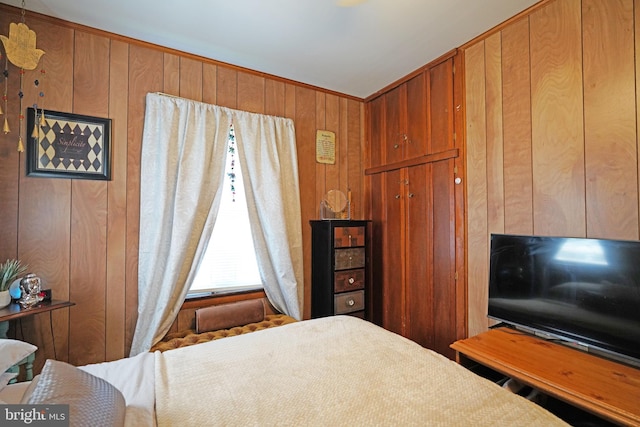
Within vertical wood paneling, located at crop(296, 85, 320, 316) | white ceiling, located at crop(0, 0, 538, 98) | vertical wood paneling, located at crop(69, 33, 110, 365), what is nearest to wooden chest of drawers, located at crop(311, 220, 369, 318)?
vertical wood paneling, located at crop(296, 85, 320, 316)

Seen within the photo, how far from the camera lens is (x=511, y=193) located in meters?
1.90

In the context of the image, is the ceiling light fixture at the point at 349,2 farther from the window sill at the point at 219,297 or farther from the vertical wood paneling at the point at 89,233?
the window sill at the point at 219,297

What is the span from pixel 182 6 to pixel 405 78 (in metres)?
1.86

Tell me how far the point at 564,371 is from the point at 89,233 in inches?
112

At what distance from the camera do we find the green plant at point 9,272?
158cm

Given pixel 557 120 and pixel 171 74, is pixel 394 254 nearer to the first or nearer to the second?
pixel 557 120

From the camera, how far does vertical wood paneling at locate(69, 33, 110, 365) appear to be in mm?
1928

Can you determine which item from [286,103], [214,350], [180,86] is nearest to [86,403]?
[214,350]

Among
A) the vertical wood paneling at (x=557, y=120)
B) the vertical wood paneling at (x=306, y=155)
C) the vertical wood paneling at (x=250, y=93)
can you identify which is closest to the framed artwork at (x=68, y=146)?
the vertical wood paneling at (x=250, y=93)

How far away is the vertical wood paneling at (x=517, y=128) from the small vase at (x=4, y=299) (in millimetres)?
3003

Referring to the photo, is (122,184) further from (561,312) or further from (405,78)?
(561,312)

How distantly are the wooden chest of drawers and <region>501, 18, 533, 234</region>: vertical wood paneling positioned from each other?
3.90 feet

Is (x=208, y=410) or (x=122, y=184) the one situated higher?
(x=122, y=184)

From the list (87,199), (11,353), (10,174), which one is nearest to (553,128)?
(11,353)
